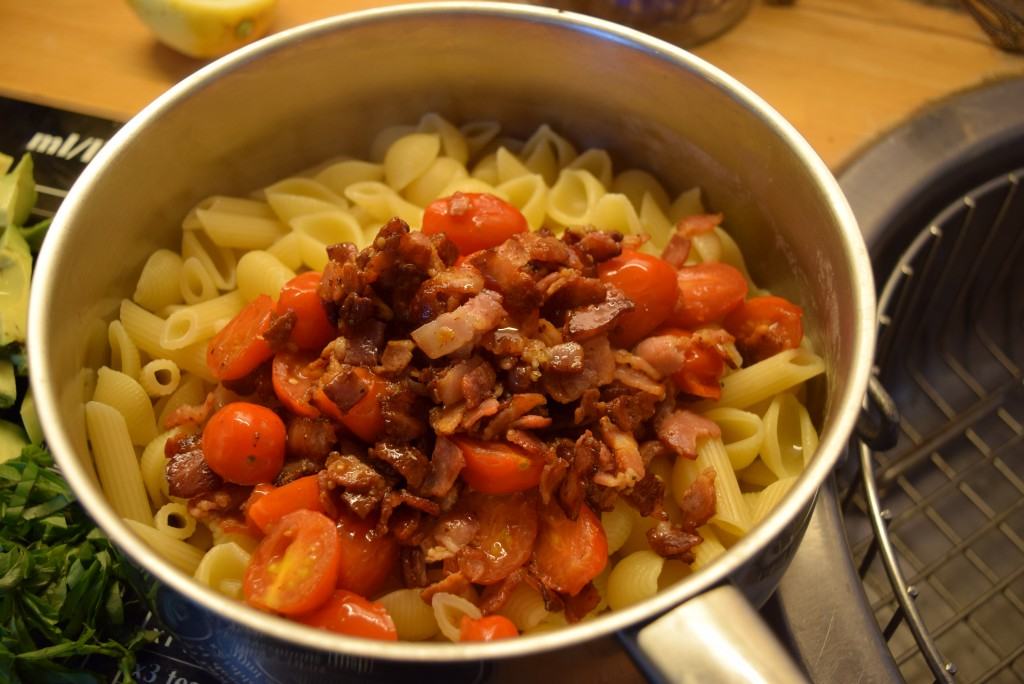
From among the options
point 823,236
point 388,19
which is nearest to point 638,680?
point 823,236

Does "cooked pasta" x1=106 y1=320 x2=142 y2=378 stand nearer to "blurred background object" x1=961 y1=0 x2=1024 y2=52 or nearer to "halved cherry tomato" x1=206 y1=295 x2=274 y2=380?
"halved cherry tomato" x1=206 y1=295 x2=274 y2=380

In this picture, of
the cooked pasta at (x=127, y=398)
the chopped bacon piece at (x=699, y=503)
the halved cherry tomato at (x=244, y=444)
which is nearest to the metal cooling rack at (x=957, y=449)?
the chopped bacon piece at (x=699, y=503)

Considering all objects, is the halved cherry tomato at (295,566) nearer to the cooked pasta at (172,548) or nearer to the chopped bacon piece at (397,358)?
the cooked pasta at (172,548)

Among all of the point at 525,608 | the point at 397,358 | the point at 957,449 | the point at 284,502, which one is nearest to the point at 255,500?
the point at 284,502

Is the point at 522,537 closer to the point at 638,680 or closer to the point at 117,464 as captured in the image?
the point at 638,680

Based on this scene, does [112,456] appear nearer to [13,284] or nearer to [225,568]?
[225,568]

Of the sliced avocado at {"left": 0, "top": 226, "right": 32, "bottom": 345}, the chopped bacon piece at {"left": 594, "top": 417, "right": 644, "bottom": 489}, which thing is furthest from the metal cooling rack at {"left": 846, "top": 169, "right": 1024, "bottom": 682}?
the sliced avocado at {"left": 0, "top": 226, "right": 32, "bottom": 345}
